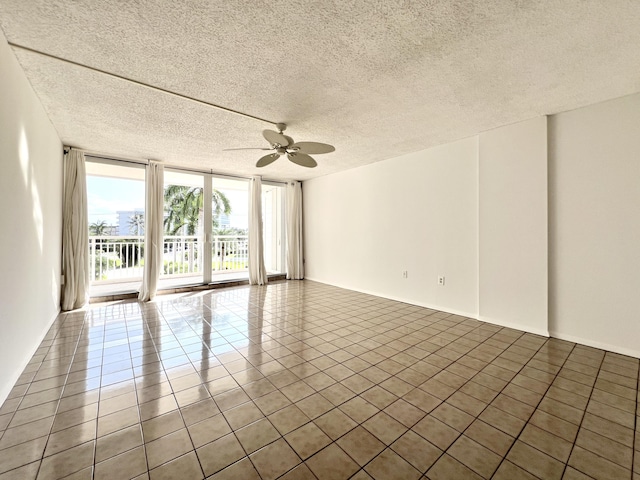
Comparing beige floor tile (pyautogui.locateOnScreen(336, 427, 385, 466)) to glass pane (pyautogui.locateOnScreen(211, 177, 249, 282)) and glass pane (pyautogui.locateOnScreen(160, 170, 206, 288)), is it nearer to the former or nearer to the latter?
glass pane (pyautogui.locateOnScreen(160, 170, 206, 288))

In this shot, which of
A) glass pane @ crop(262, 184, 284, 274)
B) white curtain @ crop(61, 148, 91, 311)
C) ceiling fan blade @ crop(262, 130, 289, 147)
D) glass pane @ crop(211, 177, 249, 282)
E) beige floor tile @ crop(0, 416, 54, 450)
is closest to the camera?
beige floor tile @ crop(0, 416, 54, 450)

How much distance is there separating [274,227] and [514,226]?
18.3ft

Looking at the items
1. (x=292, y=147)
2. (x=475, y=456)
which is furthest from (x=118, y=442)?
(x=292, y=147)

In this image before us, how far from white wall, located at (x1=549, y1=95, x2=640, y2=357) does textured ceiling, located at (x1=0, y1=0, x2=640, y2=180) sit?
10.9 inches

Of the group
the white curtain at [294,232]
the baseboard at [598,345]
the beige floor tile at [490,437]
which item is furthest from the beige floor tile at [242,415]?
the white curtain at [294,232]

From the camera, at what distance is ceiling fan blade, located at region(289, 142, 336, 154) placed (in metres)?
2.97

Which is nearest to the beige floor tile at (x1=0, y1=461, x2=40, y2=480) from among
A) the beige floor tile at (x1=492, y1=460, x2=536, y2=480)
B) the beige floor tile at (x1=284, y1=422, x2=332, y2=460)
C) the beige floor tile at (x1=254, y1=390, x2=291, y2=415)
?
the beige floor tile at (x1=254, y1=390, x2=291, y2=415)

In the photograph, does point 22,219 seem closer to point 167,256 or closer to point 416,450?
point 416,450

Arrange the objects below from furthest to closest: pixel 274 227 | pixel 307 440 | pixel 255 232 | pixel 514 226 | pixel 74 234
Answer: pixel 274 227 < pixel 255 232 < pixel 74 234 < pixel 514 226 < pixel 307 440

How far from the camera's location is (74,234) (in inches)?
162

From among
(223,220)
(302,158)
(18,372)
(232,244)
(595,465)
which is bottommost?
(595,465)

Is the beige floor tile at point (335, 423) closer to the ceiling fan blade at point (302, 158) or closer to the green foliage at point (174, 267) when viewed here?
the ceiling fan blade at point (302, 158)

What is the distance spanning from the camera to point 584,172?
2807 mm

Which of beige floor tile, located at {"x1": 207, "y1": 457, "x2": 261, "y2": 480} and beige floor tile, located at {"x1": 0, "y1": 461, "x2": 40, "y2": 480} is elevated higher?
beige floor tile, located at {"x1": 0, "y1": 461, "x2": 40, "y2": 480}
